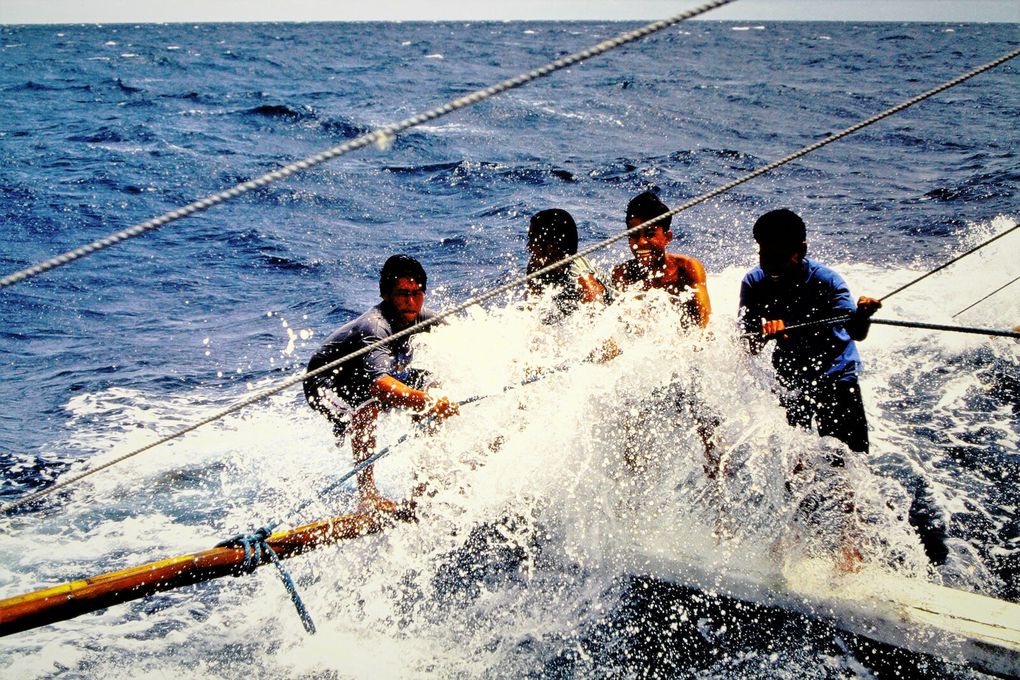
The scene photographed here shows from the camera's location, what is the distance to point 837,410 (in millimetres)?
3535

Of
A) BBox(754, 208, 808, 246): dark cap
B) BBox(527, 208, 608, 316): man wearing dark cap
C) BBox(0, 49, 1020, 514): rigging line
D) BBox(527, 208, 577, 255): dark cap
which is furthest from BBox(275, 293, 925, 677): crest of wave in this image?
BBox(0, 49, 1020, 514): rigging line

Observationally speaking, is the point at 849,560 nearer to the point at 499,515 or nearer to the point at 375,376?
the point at 499,515

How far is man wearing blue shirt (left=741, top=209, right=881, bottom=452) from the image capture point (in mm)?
3428

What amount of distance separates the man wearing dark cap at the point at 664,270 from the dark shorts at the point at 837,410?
2.31ft

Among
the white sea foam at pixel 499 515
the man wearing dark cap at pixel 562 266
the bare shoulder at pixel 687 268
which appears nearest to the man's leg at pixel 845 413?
the white sea foam at pixel 499 515

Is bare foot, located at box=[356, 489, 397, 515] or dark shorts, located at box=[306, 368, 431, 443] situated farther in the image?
dark shorts, located at box=[306, 368, 431, 443]

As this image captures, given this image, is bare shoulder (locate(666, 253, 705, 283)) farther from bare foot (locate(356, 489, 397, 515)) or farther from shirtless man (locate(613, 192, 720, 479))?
bare foot (locate(356, 489, 397, 515))

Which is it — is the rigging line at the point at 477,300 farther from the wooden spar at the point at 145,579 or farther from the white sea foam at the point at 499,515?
the white sea foam at the point at 499,515

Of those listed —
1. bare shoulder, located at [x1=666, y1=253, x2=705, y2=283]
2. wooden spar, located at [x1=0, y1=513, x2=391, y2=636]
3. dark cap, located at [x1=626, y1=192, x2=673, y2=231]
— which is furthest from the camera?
bare shoulder, located at [x1=666, y1=253, x2=705, y2=283]

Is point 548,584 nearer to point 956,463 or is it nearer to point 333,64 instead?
point 956,463

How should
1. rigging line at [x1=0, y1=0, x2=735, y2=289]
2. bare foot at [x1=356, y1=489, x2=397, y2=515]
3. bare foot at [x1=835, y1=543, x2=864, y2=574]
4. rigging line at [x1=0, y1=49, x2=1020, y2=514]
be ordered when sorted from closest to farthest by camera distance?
1. rigging line at [x1=0, y1=0, x2=735, y2=289]
2. rigging line at [x1=0, y1=49, x2=1020, y2=514]
3. bare foot at [x1=835, y1=543, x2=864, y2=574]
4. bare foot at [x1=356, y1=489, x2=397, y2=515]

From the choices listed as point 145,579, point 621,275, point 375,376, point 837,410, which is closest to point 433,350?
point 375,376

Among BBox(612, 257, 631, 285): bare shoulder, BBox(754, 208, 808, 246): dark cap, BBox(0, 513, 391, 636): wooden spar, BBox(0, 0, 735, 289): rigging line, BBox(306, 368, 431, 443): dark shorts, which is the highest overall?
BBox(0, 0, 735, 289): rigging line

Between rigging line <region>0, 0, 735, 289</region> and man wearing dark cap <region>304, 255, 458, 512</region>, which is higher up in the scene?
rigging line <region>0, 0, 735, 289</region>
